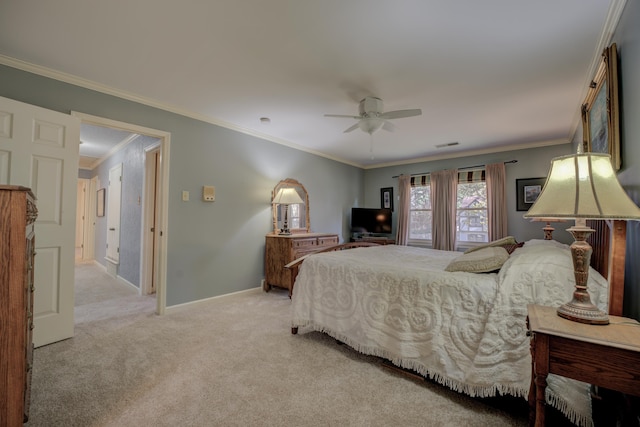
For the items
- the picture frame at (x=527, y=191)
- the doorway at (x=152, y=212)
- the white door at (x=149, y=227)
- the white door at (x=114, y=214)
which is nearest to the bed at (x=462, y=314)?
the doorway at (x=152, y=212)

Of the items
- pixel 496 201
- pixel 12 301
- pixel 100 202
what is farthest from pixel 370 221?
pixel 100 202

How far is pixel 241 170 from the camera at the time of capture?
3971 mm

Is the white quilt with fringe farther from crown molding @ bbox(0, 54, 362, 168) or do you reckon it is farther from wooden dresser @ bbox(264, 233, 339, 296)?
crown molding @ bbox(0, 54, 362, 168)

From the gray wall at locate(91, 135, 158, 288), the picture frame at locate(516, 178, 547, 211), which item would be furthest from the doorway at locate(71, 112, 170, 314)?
the picture frame at locate(516, 178, 547, 211)

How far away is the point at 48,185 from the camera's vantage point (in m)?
2.35

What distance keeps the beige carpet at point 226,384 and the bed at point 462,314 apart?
164 millimetres

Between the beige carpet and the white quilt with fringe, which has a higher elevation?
the white quilt with fringe

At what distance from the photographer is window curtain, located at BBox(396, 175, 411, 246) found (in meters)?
5.72

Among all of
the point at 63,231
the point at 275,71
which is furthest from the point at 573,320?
the point at 63,231

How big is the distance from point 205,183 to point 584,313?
361 centimetres

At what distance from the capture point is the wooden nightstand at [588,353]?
3.06 ft

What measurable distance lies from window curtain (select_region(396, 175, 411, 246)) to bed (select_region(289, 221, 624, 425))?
136 inches

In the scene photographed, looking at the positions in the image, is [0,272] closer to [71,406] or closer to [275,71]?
[71,406]

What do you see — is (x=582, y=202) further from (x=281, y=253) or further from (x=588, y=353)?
(x=281, y=253)
